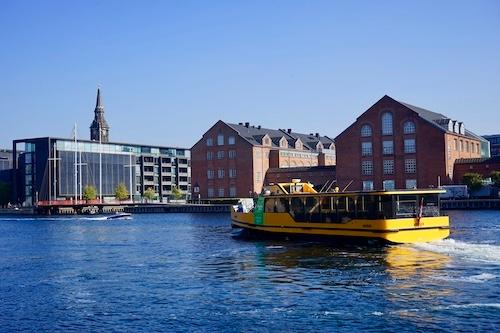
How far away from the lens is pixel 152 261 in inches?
1588

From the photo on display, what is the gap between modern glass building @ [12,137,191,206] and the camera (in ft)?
514

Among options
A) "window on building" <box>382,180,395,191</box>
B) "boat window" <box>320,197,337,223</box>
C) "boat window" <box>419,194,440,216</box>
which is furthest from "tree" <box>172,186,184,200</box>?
"boat window" <box>419,194,440,216</box>

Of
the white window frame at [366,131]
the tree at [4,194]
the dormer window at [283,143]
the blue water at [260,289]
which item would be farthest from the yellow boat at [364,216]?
the tree at [4,194]

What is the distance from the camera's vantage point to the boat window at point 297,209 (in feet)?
161

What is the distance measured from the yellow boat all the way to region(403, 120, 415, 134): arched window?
6316 centimetres

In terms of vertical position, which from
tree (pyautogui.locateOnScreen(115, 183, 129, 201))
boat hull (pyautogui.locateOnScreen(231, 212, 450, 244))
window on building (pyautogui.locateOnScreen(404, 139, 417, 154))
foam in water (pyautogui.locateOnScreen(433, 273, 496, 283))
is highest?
window on building (pyautogui.locateOnScreen(404, 139, 417, 154))

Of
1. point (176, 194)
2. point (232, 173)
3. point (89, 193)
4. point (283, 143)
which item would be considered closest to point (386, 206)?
point (232, 173)

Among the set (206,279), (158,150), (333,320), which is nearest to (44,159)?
(158,150)

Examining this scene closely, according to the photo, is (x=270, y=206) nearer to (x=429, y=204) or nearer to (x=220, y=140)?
(x=429, y=204)

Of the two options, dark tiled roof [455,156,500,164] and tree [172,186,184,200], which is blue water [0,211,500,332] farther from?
tree [172,186,184,200]

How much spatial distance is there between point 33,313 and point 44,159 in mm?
139111

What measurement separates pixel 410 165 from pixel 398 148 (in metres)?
3.57

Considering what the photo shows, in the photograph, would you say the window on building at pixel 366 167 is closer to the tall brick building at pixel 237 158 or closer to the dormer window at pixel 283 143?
the tall brick building at pixel 237 158

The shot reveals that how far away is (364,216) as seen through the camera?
143ft
